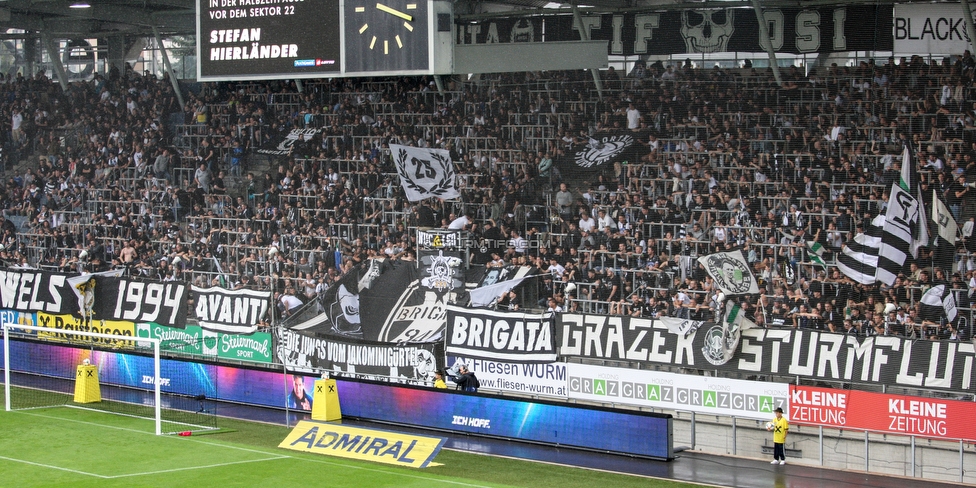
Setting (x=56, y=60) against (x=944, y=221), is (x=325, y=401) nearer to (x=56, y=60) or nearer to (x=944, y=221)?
(x=944, y=221)

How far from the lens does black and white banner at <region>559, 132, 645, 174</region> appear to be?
2530 cm

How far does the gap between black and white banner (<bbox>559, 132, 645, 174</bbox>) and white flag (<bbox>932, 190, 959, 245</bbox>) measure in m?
6.58

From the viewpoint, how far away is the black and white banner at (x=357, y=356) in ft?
76.5

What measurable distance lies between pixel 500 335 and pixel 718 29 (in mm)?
8640

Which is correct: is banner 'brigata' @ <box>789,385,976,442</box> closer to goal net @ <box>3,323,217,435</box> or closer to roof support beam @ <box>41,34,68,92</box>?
goal net @ <box>3,323,217,435</box>

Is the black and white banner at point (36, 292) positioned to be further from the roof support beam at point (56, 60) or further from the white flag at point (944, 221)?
the white flag at point (944, 221)

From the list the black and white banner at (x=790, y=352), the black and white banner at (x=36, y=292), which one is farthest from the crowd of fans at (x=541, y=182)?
the black and white banner at (x=790, y=352)

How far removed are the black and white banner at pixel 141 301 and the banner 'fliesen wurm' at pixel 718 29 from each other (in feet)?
33.3

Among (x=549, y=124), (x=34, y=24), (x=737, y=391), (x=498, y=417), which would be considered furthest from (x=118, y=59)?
(x=737, y=391)

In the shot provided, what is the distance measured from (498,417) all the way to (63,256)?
16.8 m

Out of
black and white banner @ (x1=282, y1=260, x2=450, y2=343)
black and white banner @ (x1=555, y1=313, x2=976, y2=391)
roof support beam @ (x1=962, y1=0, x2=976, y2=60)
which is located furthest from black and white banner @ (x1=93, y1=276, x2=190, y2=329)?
roof support beam @ (x1=962, y1=0, x2=976, y2=60)

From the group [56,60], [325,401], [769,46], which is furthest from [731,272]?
[56,60]

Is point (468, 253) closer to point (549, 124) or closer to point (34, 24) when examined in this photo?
point (549, 124)

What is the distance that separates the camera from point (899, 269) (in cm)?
2070
